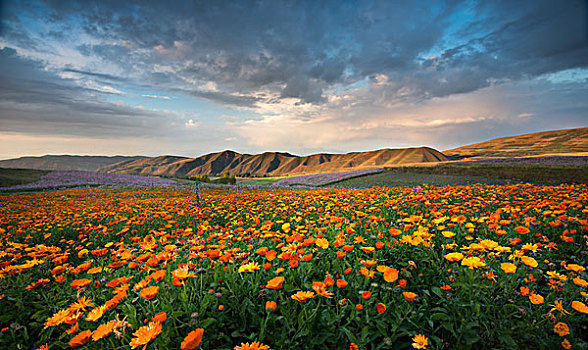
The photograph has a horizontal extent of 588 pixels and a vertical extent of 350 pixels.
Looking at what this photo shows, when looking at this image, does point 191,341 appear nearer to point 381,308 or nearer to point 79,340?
point 79,340

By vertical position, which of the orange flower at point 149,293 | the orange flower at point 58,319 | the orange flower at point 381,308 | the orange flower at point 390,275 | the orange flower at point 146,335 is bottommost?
the orange flower at point 381,308

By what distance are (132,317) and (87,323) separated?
0.47m

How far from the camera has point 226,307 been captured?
228cm

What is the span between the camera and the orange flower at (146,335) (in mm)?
1543

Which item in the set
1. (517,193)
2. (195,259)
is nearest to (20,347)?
(195,259)

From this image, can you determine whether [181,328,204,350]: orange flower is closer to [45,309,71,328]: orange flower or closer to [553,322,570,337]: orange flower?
[45,309,71,328]: orange flower

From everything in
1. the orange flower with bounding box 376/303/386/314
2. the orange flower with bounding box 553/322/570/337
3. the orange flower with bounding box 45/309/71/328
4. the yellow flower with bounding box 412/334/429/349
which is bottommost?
the yellow flower with bounding box 412/334/429/349

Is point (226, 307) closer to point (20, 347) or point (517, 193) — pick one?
point (20, 347)

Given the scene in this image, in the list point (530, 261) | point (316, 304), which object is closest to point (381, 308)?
point (316, 304)

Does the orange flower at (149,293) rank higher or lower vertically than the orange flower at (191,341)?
higher

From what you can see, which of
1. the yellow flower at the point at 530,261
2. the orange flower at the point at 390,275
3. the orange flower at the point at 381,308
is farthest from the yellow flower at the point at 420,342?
the yellow flower at the point at 530,261

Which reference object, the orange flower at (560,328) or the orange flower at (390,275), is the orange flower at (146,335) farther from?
the orange flower at (560,328)

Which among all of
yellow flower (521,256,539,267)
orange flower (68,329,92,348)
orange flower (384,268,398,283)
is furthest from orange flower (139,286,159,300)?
yellow flower (521,256,539,267)

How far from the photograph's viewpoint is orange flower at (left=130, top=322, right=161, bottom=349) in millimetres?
1543
